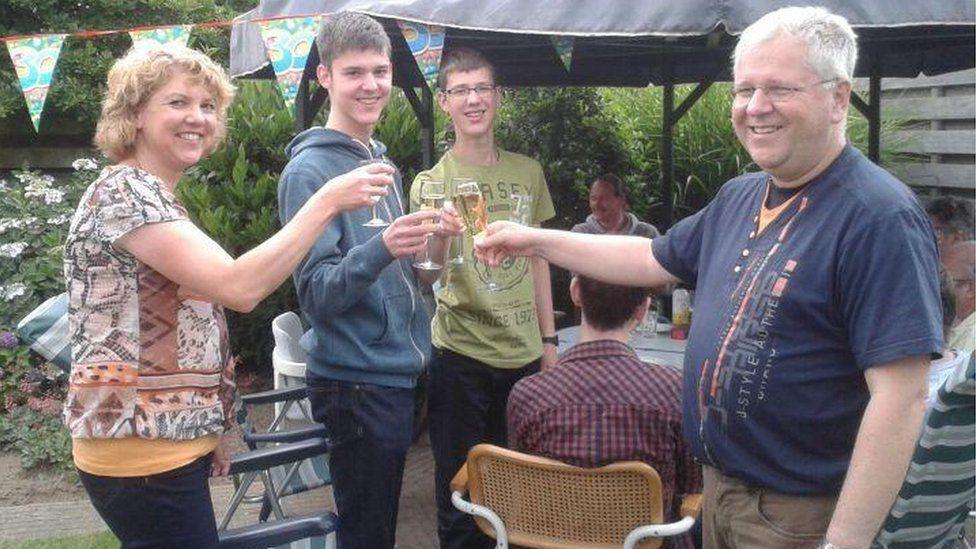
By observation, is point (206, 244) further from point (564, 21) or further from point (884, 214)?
point (564, 21)

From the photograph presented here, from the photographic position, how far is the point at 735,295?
211cm

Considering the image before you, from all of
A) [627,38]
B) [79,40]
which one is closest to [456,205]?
[627,38]

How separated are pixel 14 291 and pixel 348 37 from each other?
4.92 meters

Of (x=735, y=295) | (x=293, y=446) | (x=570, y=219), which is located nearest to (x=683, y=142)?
(x=570, y=219)

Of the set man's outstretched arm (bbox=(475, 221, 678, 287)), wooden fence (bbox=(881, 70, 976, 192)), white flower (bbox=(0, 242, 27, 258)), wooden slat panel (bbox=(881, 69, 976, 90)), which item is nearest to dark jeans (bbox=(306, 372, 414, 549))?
man's outstretched arm (bbox=(475, 221, 678, 287))

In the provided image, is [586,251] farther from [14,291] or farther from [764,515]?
[14,291]

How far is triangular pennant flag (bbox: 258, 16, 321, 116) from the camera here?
3834 mm

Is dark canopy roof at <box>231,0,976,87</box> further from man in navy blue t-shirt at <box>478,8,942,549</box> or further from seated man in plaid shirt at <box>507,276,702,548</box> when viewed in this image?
man in navy blue t-shirt at <box>478,8,942,549</box>

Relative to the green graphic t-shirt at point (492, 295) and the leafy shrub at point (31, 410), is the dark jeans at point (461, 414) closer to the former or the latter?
the green graphic t-shirt at point (492, 295)

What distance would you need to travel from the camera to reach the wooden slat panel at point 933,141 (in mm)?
8539

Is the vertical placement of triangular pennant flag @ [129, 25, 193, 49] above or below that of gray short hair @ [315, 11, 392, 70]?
above

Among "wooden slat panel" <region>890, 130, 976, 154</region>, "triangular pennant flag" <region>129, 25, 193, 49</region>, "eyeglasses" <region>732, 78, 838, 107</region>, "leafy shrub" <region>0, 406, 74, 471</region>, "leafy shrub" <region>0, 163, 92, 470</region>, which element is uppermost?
"triangular pennant flag" <region>129, 25, 193, 49</region>

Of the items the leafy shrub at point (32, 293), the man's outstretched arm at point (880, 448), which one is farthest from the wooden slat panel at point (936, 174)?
the man's outstretched arm at point (880, 448)

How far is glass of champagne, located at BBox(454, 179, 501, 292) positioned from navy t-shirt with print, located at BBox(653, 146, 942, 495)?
91 cm
